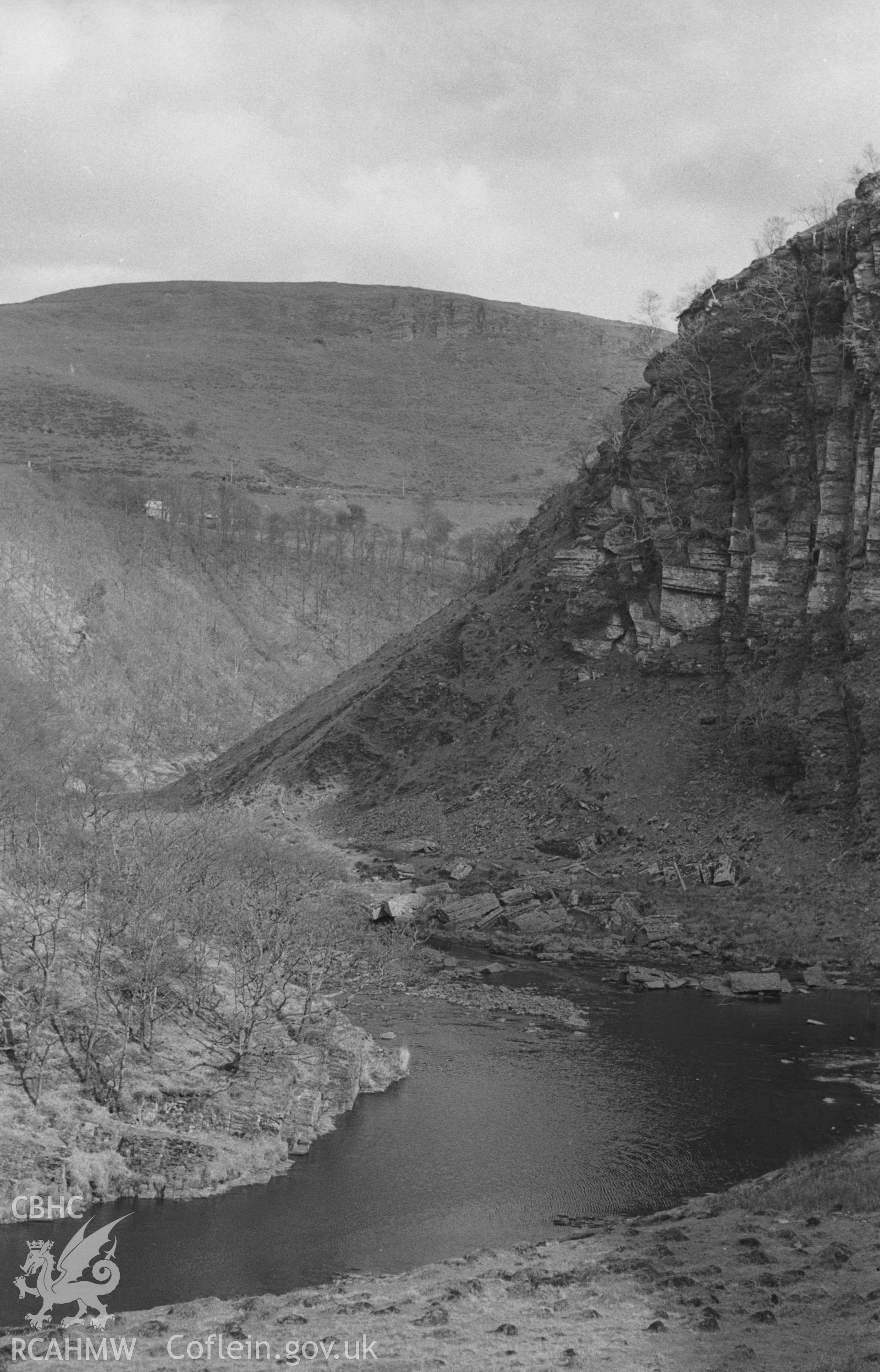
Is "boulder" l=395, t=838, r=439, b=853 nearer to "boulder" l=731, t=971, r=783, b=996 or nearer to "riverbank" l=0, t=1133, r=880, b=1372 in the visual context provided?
"boulder" l=731, t=971, r=783, b=996

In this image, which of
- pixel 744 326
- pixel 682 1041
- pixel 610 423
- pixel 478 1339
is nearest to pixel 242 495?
pixel 610 423

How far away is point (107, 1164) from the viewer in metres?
25.5

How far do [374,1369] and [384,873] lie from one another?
140 ft

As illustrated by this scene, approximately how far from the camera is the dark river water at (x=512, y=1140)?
2272cm

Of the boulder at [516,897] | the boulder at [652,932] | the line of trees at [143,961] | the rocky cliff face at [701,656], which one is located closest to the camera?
the line of trees at [143,961]

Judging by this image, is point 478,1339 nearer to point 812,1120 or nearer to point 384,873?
point 812,1120

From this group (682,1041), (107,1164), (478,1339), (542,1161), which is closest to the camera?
(478,1339)

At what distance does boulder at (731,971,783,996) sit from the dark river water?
972 millimetres

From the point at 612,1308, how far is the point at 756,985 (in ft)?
87.1

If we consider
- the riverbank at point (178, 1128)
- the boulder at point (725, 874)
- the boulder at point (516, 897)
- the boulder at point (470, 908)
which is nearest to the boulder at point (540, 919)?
the boulder at point (516, 897)

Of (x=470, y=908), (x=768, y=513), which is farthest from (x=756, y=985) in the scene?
(x=768, y=513)

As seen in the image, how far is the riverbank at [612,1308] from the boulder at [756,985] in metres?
19.8

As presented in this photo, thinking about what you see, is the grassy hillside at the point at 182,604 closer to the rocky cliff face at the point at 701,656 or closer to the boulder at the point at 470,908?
the rocky cliff face at the point at 701,656

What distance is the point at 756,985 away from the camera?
4344 cm
